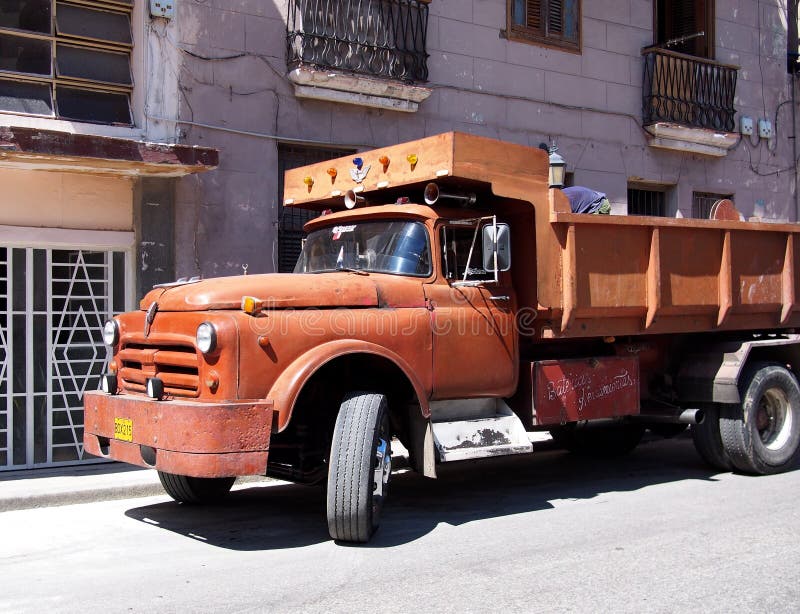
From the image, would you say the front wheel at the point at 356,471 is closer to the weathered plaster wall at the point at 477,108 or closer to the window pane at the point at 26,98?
the weathered plaster wall at the point at 477,108

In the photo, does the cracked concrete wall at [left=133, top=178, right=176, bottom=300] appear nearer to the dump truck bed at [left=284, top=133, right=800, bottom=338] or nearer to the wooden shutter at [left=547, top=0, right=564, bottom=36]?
the dump truck bed at [left=284, top=133, right=800, bottom=338]

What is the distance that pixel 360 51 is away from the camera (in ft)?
37.6

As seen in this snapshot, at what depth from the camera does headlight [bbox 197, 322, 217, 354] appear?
5668 mm

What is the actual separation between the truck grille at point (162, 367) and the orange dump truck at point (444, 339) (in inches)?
0.7

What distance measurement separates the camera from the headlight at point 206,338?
5.67 metres

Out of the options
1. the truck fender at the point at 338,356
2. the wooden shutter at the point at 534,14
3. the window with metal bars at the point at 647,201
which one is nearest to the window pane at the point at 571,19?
the wooden shutter at the point at 534,14

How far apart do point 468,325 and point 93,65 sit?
18.5 ft

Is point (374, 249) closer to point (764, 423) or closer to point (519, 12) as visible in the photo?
point (764, 423)

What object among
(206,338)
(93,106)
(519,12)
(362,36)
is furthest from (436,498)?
A: (519,12)

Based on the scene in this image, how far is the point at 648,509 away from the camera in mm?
7242

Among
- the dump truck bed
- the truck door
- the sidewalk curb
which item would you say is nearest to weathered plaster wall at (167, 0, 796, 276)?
the dump truck bed

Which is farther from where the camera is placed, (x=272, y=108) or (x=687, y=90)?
(x=687, y=90)

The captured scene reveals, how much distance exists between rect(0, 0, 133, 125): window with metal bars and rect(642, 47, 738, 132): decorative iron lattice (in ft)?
27.3

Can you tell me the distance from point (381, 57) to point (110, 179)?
392 cm
